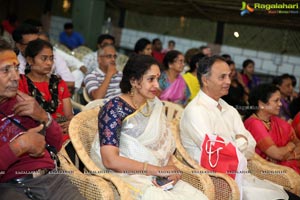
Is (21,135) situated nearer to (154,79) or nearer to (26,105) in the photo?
(26,105)

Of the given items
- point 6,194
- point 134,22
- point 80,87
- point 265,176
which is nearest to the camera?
point 6,194

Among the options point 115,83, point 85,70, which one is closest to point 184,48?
point 85,70

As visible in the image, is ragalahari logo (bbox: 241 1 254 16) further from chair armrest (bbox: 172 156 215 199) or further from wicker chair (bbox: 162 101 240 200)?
chair armrest (bbox: 172 156 215 199)

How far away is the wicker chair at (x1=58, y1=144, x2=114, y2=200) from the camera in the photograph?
2.39m

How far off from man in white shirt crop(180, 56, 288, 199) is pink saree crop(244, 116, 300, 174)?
24cm

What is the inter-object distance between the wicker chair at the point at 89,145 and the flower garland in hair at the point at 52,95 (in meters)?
0.50

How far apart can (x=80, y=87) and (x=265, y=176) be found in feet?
7.68

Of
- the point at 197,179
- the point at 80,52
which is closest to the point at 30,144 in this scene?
the point at 197,179

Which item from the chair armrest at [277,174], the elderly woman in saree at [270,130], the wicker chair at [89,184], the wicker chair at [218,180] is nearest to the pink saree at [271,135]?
the elderly woman in saree at [270,130]

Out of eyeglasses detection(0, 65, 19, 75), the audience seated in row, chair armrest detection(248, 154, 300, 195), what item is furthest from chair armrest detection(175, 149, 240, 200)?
eyeglasses detection(0, 65, 19, 75)

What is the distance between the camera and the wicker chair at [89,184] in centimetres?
239

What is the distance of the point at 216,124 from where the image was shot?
10.8 feet

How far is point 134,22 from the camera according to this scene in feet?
33.6

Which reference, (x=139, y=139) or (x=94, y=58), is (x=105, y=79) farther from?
(x=139, y=139)
